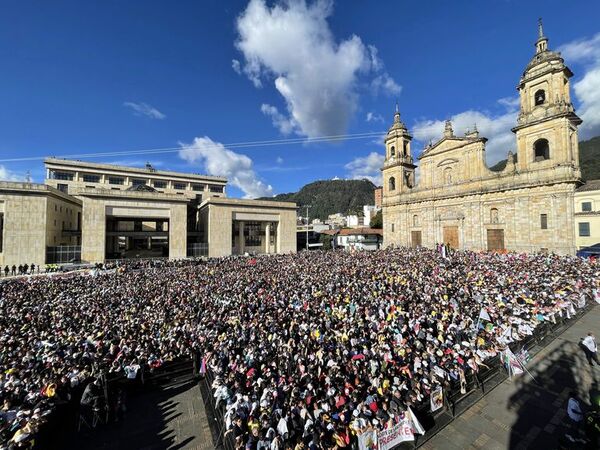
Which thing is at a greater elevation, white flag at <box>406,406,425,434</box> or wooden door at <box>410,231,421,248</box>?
wooden door at <box>410,231,421,248</box>

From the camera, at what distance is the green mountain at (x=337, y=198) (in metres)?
157

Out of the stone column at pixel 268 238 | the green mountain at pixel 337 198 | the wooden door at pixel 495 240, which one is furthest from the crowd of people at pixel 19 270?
the green mountain at pixel 337 198

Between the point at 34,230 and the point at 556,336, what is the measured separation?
149 feet

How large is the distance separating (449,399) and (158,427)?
26.0 ft

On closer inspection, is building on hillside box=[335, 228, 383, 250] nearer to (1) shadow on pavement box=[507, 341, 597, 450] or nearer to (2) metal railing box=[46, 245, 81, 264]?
(1) shadow on pavement box=[507, 341, 597, 450]

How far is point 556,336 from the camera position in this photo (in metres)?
10.7

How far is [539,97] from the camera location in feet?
92.2

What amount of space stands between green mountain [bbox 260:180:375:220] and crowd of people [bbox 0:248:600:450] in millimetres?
127364

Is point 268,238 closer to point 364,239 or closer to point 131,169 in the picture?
point 364,239

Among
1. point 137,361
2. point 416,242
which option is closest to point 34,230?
point 137,361

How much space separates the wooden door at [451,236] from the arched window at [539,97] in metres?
17.1

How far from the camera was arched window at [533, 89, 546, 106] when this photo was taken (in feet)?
91.3

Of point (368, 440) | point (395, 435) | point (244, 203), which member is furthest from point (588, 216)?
point (244, 203)

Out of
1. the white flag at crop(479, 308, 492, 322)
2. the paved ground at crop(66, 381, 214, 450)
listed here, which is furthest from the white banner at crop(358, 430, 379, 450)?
the white flag at crop(479, 308, 492, 322)
